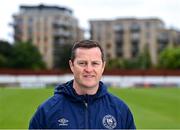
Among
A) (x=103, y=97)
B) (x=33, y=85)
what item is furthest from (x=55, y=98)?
(x=33, y=85)

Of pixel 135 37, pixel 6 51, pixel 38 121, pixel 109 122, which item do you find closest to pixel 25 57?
pixel 6 51

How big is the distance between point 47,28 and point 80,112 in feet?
325

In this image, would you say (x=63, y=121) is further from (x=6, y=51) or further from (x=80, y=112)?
(x=6, y=51)

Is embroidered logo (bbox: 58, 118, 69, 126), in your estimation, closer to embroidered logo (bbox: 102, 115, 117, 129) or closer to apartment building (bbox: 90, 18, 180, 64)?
embroidered logo (bbox: 102, 115, 117, 129)

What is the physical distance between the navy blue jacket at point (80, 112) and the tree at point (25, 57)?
7330cm

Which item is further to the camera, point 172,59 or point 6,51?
point 172,59

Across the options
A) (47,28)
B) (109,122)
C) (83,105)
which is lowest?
(47,28)

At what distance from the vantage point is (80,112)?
348 cm

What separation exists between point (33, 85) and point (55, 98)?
47.2 m

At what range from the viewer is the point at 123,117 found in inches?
140

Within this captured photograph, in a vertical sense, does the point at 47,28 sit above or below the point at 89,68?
below

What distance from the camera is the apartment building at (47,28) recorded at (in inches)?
3991

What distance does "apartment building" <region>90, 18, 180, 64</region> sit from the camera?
343 ft

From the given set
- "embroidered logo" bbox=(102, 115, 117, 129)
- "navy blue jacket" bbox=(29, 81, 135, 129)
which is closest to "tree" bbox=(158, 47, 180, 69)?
"navy blue jacket" bbox=(29, 81, 135, 129)
